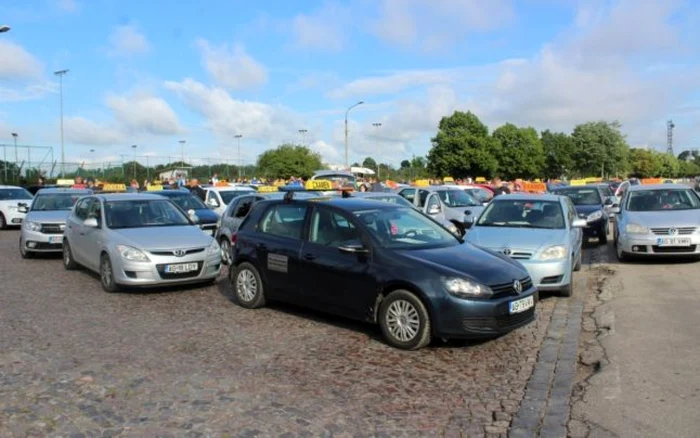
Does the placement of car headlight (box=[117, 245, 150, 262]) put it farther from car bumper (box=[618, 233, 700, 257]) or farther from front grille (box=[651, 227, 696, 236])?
front grille (box=[651, 227, 696, 236])

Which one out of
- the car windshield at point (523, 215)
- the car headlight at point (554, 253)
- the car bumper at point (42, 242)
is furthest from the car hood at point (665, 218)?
the car bumper at point (42, 242)

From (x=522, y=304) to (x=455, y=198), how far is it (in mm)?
12699

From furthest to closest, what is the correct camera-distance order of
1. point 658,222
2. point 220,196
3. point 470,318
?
point 220,196 → point 658,222 → point 470,318

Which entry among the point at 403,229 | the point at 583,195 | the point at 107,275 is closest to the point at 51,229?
the point at 107,275

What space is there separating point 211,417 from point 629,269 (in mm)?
9733

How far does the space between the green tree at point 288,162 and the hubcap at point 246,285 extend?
217ft

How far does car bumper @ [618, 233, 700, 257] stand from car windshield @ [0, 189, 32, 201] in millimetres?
21560

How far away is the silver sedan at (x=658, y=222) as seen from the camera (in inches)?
470

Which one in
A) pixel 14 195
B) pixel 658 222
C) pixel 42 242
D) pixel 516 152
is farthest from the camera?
pixel 516 152

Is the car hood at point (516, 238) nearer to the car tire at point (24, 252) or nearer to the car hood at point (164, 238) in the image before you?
the car hood at point (164, 238)

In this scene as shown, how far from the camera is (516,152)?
3255 inches

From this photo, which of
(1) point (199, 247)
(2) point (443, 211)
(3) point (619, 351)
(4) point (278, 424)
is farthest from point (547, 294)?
(2) point (443, 211)

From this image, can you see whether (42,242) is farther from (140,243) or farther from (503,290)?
(503,290)

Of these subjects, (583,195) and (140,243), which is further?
(583,195)
